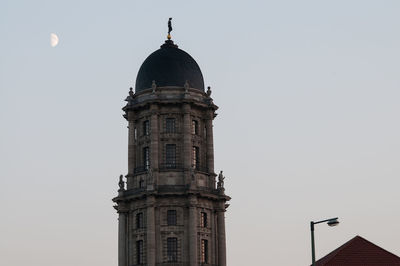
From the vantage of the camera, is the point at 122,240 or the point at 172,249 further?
the point at 122,240

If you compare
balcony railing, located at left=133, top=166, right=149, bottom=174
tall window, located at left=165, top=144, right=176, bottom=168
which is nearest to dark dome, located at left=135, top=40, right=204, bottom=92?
tall window, located at left=165, top=144, right=176, bottom=168

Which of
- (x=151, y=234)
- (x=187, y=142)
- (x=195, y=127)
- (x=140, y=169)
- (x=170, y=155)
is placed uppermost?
(x=195, y=127)

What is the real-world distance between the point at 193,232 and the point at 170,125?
43.7ft

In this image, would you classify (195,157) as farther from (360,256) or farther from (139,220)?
(360,256)

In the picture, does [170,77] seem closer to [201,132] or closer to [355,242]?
[201,132]

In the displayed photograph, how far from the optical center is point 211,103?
10931 cm

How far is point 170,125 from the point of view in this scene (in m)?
107

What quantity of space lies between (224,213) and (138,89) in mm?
18188

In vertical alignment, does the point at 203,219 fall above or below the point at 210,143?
below

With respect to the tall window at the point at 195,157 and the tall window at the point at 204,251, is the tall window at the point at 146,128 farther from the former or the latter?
the tall window at the point at 204,251

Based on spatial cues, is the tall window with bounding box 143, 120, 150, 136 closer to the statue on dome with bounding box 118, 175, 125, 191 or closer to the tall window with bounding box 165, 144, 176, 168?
the tall window with bounding box 165, 144, 176, 168

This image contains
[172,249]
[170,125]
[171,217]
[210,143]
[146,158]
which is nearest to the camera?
[172,249]

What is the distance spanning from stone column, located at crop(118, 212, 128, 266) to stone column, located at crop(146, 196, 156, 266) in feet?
16.0

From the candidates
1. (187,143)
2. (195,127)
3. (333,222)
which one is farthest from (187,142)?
(333,222)
